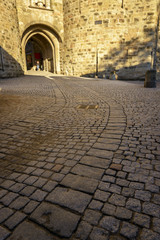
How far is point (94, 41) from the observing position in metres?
14.2

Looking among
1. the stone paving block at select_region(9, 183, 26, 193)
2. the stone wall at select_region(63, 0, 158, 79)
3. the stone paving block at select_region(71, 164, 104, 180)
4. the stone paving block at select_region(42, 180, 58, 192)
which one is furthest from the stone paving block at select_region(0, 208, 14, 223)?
the stone wall at select_region(63, 0, 158, 79)

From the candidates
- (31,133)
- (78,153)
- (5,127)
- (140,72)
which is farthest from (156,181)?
(140,72)

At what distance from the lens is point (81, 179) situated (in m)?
1.74

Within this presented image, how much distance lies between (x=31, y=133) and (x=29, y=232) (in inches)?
80.1

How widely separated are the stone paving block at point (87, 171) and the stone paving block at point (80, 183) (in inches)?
2.5

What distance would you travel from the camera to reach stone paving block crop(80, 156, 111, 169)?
6.46 feet

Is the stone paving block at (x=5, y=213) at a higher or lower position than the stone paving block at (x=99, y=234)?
lower

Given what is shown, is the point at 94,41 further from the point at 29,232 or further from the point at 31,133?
the point at 29,232

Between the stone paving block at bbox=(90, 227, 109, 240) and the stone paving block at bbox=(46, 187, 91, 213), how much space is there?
0.21 metres

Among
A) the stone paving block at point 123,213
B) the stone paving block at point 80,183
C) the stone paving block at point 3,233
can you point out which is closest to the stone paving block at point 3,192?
the stone paving block at point 3,233

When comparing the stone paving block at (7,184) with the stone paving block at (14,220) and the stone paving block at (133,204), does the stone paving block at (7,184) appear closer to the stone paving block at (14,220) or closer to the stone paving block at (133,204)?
the stone paving block at (14,220)

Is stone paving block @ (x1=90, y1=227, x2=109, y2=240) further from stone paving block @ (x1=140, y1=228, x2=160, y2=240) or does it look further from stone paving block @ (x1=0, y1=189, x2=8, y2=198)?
stone paving block @ (x1=0, y1=189, x2=8, y2=198)

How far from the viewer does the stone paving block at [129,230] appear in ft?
3.75

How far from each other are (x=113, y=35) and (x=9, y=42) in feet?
28.0
